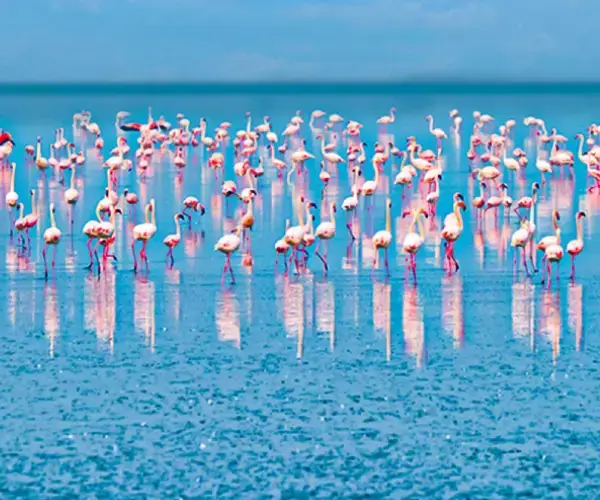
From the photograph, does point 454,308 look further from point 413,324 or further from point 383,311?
point 413,324

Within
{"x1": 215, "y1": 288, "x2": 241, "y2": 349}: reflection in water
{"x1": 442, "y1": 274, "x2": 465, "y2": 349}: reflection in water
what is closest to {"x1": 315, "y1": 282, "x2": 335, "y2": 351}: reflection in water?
{"x1": 215, "y1": 288, "x2": 241, "y2": 349}: reflection in water

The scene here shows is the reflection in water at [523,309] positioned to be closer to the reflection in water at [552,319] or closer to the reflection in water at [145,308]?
the reflection in water at [552,319]

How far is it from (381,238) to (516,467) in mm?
8393

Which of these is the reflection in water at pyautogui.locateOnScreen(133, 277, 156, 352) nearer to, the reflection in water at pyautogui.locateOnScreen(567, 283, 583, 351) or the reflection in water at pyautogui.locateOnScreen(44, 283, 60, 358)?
the reflection in water at pyautogui.locateOnScreen(44, 283, 60, 358)

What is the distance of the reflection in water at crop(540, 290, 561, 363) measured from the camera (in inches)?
575

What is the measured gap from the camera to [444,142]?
160ft

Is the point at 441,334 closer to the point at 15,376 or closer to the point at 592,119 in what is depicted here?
the point at 15,376

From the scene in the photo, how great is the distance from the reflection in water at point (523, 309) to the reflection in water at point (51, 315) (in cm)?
454

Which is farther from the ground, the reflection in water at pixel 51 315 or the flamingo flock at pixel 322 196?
the flamingo flock at pixel 322 196

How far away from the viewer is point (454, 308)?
53.9ft

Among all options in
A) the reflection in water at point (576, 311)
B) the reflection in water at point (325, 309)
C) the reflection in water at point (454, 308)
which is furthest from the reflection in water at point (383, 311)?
the reflection in water at point (576, 311)

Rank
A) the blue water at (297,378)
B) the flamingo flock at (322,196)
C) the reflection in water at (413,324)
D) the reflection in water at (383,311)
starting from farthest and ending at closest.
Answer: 1. the flamingo flock at (322,196)
2. the reflection in water at (383,311)
3. the reflection in water at (413,324)
4. the blue water at (297,378)

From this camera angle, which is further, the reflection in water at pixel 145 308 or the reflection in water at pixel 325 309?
the reflection in water at pixel 325 309

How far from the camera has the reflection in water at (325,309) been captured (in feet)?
50.1
